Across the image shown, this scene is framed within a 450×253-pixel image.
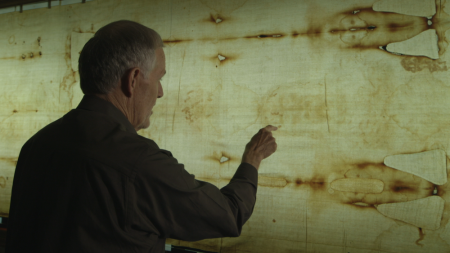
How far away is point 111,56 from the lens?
0.61 metres

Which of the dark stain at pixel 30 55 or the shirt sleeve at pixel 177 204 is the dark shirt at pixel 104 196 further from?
the dark stain at pixel 30 55

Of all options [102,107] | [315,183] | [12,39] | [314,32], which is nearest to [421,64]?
[314,32]

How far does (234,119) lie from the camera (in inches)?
40.3

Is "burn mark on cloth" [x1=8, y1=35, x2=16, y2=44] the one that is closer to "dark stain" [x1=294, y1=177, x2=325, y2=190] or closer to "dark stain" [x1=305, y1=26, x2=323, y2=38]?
"dark stain" [x1=305, y1=26, x2=323, y2=38]

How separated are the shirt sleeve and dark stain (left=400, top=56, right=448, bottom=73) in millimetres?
687

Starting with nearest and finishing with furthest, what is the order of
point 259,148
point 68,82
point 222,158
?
1. point 259,148
2. point 222,158
3. point 68,82

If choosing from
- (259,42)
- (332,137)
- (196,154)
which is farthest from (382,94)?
(196,154)

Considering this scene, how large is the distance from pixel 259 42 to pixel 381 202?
2.13 ft

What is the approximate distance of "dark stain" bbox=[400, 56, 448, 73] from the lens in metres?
0.83

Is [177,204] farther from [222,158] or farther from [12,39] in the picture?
[12,39]

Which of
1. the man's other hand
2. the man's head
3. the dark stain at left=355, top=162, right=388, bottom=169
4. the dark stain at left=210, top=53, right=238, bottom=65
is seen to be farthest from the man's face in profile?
the dark stain at left=355, top=162, right=388, bottom=169

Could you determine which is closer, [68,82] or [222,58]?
[222,58]

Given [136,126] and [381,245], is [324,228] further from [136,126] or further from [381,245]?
[136,126]

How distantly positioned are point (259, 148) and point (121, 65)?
40 centimetres
